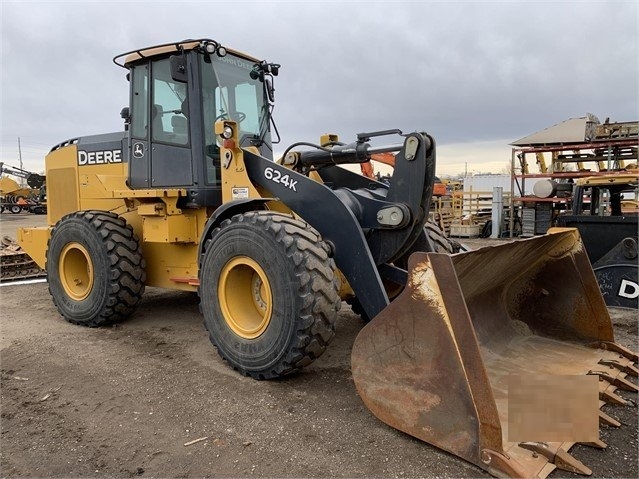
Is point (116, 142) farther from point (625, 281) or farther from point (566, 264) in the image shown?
point (625, 281)

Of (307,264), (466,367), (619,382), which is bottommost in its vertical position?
(619,382)

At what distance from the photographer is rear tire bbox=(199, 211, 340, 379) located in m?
3.33

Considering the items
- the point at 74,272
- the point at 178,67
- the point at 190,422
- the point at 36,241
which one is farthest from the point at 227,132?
the point at 36,241

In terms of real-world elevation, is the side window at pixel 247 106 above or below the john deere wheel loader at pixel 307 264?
above

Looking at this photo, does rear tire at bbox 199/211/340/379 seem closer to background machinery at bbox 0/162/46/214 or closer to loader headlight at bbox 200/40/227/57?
loader headlight at bbox 200/40/227/57

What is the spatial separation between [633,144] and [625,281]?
9.71m

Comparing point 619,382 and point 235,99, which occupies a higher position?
point 235,99

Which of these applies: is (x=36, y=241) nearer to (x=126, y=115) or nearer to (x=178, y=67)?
(x=126, y=115)

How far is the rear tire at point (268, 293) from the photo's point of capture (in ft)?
10.9

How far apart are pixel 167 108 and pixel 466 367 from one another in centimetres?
394

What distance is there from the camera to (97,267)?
16.6ft

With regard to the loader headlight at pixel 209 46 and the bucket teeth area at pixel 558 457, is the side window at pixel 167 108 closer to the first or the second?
the loader headlight at pixel 209 46

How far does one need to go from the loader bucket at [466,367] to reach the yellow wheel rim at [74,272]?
12.4 ft

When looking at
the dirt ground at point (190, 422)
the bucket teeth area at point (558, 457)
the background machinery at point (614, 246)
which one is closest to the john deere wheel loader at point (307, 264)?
the bucket teeth area at point (558, 457)
